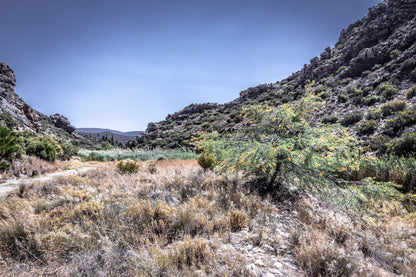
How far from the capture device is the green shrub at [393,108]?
11.8m

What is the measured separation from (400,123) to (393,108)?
305cm

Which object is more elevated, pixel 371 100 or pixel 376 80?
pixel 376 80

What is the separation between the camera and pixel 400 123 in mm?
10141

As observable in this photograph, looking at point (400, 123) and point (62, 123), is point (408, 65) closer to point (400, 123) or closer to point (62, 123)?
point (400, 123)

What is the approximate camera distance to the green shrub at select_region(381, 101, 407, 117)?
38.6 feet

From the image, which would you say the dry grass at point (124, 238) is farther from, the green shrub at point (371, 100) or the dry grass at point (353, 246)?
the green shrub at point (371, 100)

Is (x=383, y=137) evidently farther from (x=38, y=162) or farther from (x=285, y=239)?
(x=38, y=162)

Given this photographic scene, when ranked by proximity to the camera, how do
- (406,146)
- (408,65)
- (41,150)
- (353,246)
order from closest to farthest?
(353,246), (406,146), (41,150), (408,65)

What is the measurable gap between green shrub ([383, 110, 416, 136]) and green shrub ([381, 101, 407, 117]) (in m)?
1.97

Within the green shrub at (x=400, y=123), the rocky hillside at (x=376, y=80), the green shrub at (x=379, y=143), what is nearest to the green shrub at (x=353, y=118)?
the rocky hillside at (x=376, y=80)

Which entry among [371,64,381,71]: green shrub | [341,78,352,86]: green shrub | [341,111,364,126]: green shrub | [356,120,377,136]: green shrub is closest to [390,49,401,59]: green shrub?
[371,64,381,71]: green shrub

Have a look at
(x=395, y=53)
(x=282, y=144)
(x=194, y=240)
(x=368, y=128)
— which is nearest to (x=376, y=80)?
(x=395, y=53)

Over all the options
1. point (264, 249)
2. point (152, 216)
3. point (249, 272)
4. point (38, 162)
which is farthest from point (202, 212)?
point (38, 162)

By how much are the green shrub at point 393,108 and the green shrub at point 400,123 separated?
197cm
